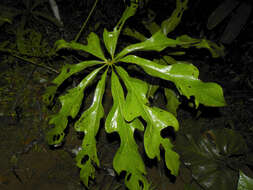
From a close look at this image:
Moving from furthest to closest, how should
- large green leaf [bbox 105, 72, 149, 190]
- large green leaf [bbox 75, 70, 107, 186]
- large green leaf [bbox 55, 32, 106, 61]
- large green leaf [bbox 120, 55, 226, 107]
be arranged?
large green leaf [bbox 55, 32, 106, 61]
large green leaf [bbox 75, 70, 107, 186]
large green leaf [bbox 105, 72, 149, 190]
large green leaf [bbox 120, 55, 226, 107]

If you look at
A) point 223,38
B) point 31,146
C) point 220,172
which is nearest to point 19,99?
point 31,146

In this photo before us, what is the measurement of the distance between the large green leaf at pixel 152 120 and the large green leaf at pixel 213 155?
0.57m

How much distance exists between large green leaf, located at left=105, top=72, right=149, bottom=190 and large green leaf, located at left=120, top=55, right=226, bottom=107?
1.08 feet

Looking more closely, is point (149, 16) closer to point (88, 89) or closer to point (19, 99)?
point (88, 89)

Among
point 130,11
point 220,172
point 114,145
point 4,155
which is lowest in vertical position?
point 220,172

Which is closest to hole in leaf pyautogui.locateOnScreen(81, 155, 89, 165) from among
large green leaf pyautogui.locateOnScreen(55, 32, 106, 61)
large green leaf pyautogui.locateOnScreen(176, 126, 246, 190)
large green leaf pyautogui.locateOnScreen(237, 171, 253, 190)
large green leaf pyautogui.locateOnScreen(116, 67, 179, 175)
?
large green leaf pyautogui.locateOnScreen(116, 67, 179, 175)

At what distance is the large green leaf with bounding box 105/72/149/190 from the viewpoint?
3.69 ft

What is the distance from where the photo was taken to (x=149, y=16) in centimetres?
188

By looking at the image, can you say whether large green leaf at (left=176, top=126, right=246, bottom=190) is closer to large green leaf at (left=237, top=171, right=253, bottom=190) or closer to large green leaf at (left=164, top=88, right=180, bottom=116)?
large green leaf at (left=237, top=171, right=253, bottom=190)

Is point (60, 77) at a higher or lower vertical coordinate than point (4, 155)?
higher

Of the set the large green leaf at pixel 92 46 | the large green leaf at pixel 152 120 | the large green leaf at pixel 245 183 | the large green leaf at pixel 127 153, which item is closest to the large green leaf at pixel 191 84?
the large green leaf at pixel 152 120

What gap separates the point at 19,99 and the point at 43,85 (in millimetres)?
265

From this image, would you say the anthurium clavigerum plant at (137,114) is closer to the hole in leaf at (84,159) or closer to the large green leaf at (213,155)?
the hole in leaf at (84,159)

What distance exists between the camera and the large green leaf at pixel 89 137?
1.24 meters
